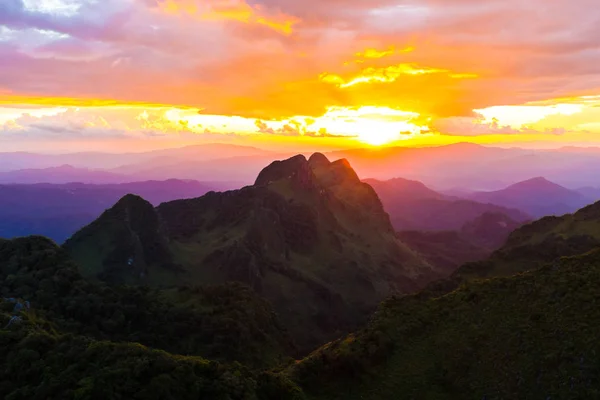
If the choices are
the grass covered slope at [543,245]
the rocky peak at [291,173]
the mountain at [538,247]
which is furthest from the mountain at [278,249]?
the grass covered slope at [543,245]

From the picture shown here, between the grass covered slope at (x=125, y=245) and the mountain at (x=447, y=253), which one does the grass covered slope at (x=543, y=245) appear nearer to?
the mountain at (x=447, y=253)

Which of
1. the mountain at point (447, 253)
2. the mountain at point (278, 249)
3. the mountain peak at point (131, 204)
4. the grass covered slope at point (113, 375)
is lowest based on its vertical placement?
the mountain at point (447, 253)

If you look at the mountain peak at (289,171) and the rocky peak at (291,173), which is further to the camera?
the mountain peak at (289,171)

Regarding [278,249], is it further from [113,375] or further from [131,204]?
[113,375]

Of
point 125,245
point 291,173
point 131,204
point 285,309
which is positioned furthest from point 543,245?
point 291,173

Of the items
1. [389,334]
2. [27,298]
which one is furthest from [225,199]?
[389,334]

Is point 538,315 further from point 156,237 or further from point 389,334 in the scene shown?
point 156,237
